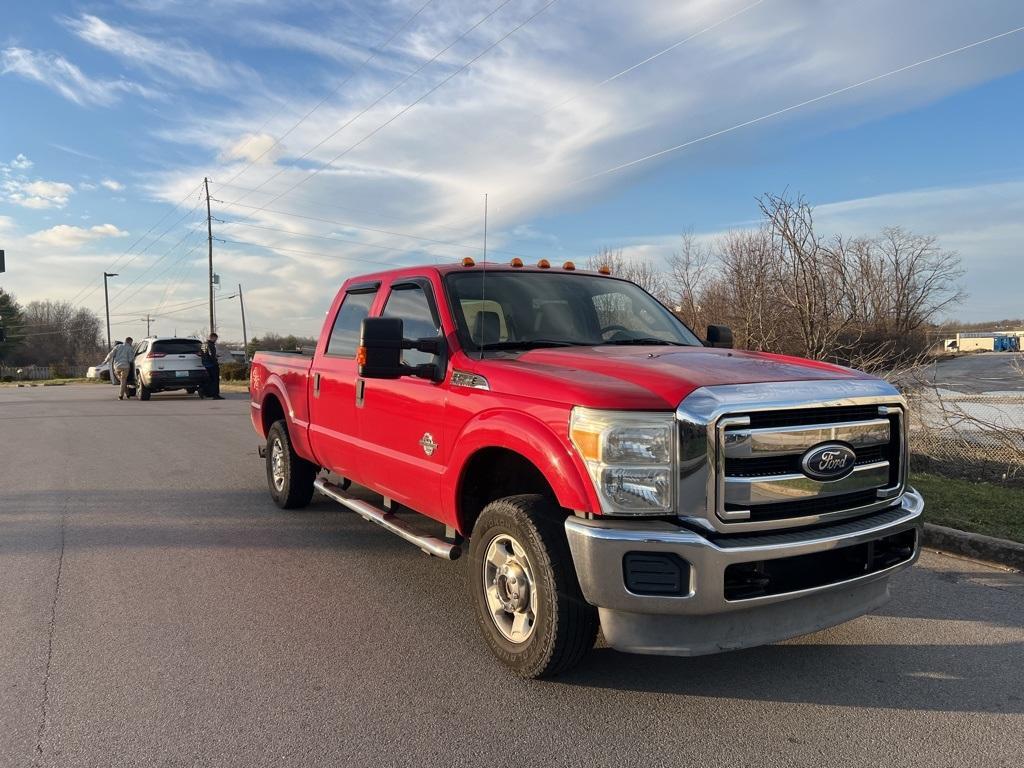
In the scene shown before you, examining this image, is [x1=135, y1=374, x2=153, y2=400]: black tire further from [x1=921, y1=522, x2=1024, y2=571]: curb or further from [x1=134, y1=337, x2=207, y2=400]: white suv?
[x1=921, y1=522, x2=1024, y2=571]: curb

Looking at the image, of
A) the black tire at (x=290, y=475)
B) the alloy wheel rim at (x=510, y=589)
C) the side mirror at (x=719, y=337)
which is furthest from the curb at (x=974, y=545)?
the black tire at (x=290, y=475)

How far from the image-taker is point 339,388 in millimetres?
5262

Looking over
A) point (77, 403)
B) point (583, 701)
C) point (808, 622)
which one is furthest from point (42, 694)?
point (77, 403)

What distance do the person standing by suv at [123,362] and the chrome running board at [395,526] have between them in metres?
18.2

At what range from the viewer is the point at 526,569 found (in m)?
3.39

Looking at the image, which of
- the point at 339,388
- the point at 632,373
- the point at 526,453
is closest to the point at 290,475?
the point at 339,388

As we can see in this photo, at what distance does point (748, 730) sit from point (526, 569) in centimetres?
110

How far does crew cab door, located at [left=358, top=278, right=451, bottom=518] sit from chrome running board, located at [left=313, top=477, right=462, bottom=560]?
0.14 meters

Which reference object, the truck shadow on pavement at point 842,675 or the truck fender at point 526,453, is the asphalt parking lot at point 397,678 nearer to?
the truck shadow on pavement at point 842,675

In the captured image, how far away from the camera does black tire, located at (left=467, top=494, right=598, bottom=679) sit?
316cm

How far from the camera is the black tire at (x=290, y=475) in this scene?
6.42 m

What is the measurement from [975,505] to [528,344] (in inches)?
171

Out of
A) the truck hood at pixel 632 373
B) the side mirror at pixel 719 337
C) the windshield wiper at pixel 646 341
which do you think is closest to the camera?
the truck hood at pixel 632 373

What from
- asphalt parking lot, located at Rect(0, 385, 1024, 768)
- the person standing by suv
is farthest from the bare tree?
asphalt parking lot, located at Rect(0, 385, 1024, 768)
